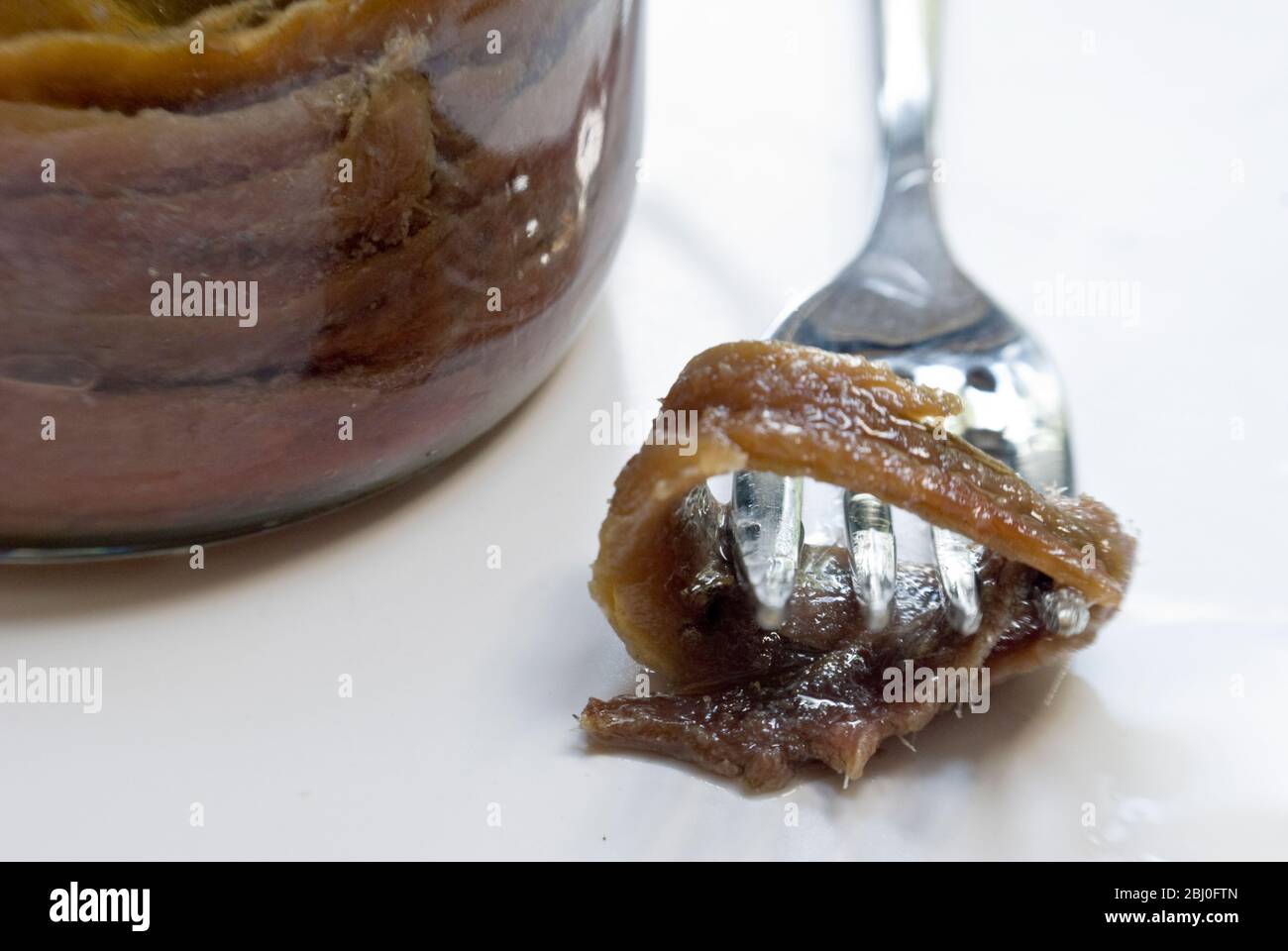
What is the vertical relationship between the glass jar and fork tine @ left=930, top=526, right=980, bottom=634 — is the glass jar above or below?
above

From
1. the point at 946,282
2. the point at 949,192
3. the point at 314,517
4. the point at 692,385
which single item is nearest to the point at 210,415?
the point at 314,517

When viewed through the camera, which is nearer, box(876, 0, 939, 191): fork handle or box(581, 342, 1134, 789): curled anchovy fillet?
box(581, 342, 1134, 789): curled anchovy fillet

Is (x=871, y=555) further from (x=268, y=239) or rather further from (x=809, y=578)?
(x=268, y=239)

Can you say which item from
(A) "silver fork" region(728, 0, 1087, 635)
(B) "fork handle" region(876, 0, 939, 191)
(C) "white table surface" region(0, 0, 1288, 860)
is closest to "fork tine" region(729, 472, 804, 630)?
(A) "silver fork" region(728, 0, 1087, 635)

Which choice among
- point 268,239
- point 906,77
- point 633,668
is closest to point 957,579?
point 633,668

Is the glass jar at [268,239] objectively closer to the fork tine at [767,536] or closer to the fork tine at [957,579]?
the fork tine at [767,536]

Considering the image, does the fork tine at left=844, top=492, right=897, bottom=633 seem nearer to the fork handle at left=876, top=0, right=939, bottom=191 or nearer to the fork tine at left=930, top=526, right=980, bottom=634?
the fork tine at left=930, top=526, right=980, bottom=634

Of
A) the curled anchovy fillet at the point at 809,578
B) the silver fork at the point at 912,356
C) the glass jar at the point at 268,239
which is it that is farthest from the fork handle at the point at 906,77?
the curled anchovy fillet at the point at 809,578
